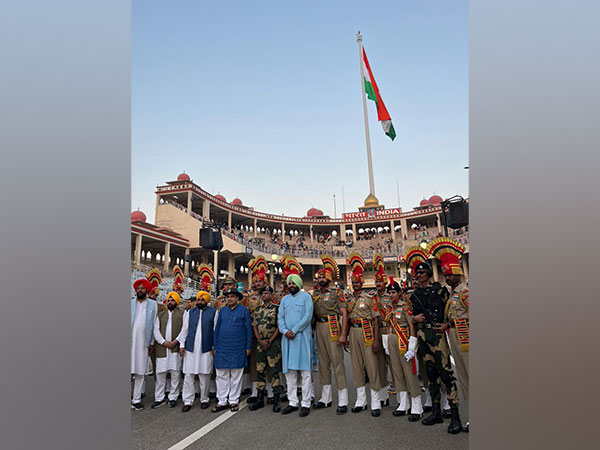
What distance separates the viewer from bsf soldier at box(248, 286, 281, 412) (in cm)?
525

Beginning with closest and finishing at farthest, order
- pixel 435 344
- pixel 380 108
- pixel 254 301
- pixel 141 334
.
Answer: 1. pixel 435 344
2. pixel 141 334
3. pixel 254 301
4. pixel 380 108

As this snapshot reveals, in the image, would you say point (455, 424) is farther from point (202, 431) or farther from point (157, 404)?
point (157, 404)

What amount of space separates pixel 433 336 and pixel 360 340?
47.9 inches

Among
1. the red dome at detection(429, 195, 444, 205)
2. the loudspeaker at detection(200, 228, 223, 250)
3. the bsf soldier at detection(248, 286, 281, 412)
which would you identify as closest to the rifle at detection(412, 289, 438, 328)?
the bsf soldier at detection(248, 286, 281, 412)

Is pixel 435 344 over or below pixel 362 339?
over

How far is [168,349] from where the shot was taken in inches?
235

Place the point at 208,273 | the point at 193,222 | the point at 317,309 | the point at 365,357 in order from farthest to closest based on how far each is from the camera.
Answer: the point at 193,222, the point at 208,273, the point at 317,309, the point at 365,357

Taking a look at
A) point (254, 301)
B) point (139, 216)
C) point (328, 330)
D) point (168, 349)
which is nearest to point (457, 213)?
point (328, 330)

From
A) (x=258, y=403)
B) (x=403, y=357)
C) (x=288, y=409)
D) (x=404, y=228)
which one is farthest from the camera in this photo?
(x=404, y=228)

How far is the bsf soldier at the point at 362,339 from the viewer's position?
5020 millimetres
